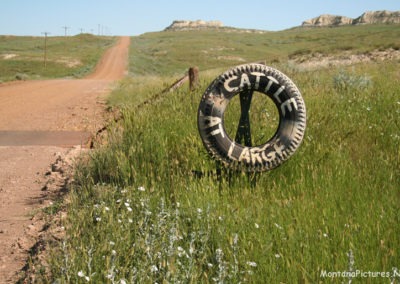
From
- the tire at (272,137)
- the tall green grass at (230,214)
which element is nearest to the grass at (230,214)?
the tall green grass at (230,214)

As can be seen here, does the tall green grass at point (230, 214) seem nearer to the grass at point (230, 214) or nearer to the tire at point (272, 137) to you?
the grass at point (230, 214)

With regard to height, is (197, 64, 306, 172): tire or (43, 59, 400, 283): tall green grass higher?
(197, 64, 306, 172): tire

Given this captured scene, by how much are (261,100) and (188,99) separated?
1.37 meters

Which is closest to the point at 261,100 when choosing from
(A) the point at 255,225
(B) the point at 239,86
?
(B) the point at 239,86

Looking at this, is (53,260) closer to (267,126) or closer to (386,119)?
(267,126)

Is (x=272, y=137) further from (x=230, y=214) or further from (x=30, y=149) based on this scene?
(x=30, y=149)

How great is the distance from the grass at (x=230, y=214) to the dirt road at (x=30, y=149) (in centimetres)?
A: 68

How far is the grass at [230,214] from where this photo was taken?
3.23 meters

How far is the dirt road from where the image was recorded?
4.95m

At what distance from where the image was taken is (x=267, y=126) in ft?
21.3

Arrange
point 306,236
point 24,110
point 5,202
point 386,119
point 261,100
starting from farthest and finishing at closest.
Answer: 1. point 24,110
2. point 261,100
3. point 386,119
4. point 5,202
5. point 306,236

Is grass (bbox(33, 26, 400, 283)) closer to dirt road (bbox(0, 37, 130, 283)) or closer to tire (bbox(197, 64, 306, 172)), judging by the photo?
tire (bbox(197, 64, 306, 172))

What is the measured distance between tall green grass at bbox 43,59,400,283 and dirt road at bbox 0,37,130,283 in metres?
0.69

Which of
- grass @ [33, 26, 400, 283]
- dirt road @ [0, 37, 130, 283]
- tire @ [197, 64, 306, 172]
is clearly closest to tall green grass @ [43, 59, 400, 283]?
grass @ [33, 26, 400, 283]
